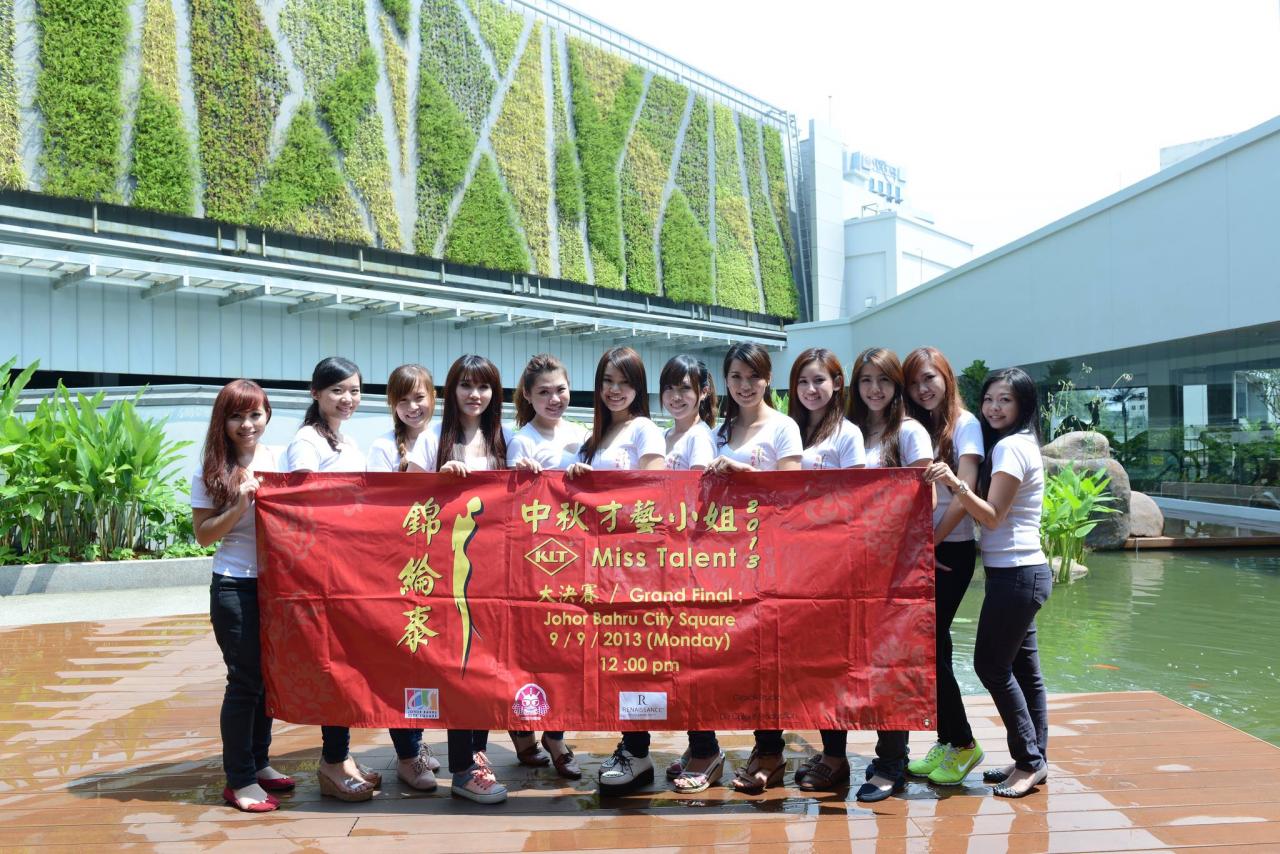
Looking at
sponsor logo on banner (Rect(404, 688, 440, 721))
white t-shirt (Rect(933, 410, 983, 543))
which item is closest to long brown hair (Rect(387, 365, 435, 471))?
sponsor logo on banner (Rect(404, 688, 440, 721))

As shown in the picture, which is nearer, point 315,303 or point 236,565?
point 236,565

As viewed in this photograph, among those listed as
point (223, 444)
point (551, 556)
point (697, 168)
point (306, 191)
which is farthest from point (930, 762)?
point (697, 168)

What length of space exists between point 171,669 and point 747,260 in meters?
26.4

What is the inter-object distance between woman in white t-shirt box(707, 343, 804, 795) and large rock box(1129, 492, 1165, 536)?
915cm

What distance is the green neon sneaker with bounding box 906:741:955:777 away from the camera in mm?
3518

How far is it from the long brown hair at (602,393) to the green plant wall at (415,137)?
50.3 ft

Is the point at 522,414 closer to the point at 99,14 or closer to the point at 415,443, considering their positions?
the point at 415,443

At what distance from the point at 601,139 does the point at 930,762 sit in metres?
23.6

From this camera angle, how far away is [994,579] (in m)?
3.34

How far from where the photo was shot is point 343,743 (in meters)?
3.43

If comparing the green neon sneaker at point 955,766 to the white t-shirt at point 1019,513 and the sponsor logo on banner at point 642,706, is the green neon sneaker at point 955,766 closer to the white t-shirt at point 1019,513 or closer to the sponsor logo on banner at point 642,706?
the white t-shirt at point 1019,513

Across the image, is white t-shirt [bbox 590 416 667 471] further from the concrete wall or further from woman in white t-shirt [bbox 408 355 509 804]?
the concrete wall

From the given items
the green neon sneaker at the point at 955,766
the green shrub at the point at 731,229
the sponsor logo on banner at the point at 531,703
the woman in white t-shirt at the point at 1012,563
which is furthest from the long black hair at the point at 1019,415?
the green shrub at the point at 731,229

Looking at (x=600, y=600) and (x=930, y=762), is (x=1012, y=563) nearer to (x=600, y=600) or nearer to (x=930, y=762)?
(x=930, y=762)
